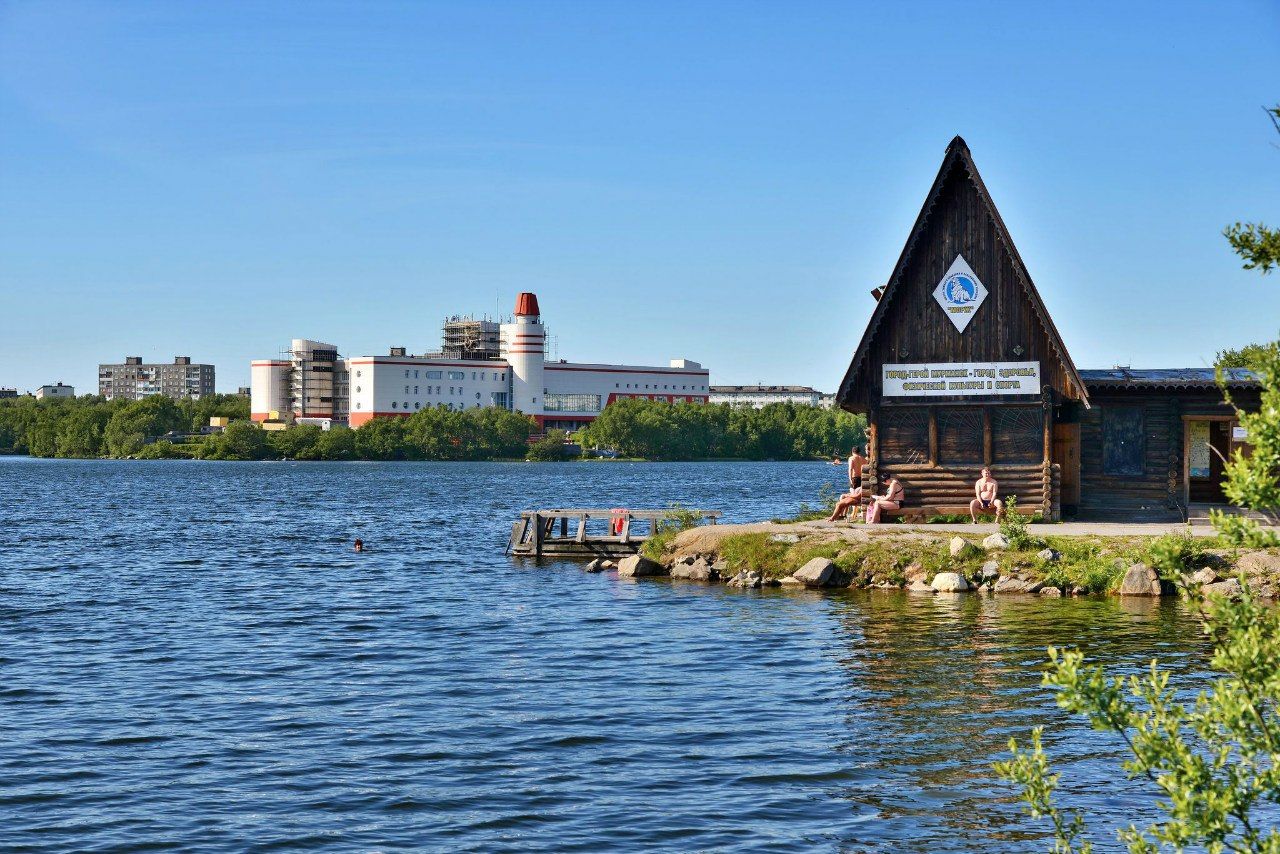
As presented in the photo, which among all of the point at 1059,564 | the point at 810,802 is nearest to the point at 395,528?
the point at 1059,564

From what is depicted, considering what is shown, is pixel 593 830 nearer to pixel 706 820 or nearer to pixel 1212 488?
pixel 706 820

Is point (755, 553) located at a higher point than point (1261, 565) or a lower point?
lower

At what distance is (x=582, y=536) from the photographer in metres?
46.6

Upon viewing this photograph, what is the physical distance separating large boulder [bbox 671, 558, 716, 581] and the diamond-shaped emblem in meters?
9.88

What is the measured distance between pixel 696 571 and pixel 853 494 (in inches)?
246

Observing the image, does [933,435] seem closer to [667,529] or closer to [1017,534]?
[1017,534]

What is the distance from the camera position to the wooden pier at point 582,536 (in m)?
45.6

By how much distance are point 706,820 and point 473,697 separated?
26.9 ft

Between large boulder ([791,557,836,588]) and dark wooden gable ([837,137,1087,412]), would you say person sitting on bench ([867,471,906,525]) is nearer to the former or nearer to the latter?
dark wooden gable ([837,137,1087,412])

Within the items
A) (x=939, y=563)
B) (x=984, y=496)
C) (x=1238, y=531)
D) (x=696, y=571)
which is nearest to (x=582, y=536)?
(x=696, y=571)

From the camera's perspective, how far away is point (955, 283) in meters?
40.2

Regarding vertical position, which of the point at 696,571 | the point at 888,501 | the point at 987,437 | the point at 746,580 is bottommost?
the point at 746,580

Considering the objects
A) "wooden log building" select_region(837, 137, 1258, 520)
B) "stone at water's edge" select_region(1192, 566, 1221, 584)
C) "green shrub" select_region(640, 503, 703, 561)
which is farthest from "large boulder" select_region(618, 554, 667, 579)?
"stone at water's edge" select_region(1192, 566, 1221, 584)

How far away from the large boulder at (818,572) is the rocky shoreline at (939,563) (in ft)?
0.08
